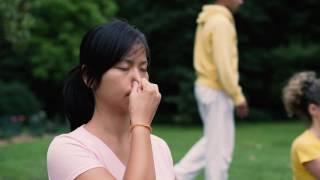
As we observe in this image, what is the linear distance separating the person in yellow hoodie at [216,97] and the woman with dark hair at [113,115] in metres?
3.79

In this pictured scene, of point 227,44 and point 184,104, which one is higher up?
point 227,44

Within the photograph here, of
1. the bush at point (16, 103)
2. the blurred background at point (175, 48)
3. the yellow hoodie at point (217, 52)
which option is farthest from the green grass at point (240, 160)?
the blurred background at point (175, 48)

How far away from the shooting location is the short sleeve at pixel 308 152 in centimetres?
402

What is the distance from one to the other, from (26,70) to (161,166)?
24.8 meters

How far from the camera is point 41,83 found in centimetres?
2752

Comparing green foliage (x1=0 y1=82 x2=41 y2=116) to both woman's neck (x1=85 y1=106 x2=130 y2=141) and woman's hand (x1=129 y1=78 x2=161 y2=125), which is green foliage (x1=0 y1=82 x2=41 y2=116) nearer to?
woman's neck (x1=85 y1=106 x2=130 y2=141)

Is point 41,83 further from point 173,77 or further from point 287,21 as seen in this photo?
point 287,21

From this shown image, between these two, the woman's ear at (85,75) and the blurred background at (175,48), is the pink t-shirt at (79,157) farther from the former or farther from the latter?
the blurred background at (175,48)

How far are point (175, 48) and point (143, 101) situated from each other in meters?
24.2

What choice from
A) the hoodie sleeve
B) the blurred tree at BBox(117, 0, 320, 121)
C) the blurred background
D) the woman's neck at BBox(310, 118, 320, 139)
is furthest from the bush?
the woman's neck at BBox(310, 118, 320, 139)

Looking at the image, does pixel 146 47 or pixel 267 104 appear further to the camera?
pixel 267 104

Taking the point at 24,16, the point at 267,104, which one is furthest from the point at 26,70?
the point at 24,16

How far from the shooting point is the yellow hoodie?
6.27 meters

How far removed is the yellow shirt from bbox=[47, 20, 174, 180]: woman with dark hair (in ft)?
5.58
